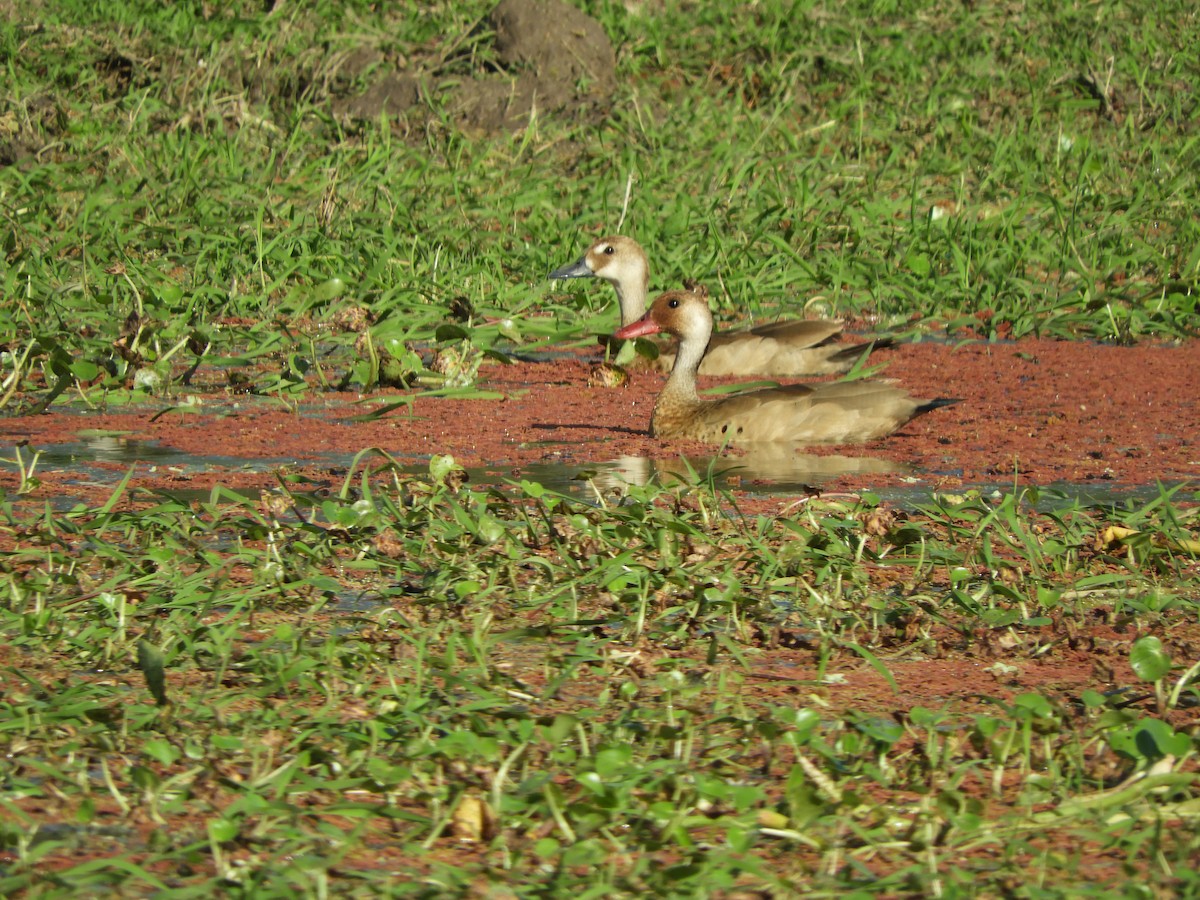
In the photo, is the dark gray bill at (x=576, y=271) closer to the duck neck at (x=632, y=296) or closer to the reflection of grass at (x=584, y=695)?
the duck neck at (x=632, y=296)

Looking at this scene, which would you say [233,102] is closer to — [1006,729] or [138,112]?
[138,112]

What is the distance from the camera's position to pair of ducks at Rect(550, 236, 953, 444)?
25.7 ft

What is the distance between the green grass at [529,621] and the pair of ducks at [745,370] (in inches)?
16.6

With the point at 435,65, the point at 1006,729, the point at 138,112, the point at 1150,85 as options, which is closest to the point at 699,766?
the point at 1006,729

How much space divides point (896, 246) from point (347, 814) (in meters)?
8.34

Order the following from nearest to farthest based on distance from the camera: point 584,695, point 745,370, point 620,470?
point 584,695 < point 620,470 < point 745,370

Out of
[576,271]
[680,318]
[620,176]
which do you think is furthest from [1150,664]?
[620,176]

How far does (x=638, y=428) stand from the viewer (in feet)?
26.8

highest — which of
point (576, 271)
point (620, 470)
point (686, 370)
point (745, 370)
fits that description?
point (620, 470)

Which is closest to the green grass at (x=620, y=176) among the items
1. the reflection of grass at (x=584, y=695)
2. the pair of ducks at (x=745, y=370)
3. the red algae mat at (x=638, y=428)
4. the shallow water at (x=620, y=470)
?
the pair of ducks at (x=745, y=370)

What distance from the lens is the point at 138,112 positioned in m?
12.5

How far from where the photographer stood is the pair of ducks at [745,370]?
7.82 m

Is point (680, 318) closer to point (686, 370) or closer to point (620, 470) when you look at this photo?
point (686, 370)

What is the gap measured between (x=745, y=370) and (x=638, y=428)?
4.91 feet
